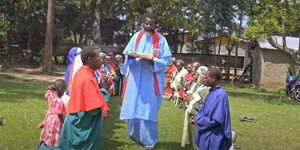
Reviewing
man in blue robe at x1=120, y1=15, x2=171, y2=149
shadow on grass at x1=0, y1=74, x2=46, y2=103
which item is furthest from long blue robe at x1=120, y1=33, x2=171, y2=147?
shadow on grass at x1=0, y1=74, x2=46, y2=103

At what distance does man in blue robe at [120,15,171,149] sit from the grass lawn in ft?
0.95

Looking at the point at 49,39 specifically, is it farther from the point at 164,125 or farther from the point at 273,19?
the point at 164,125

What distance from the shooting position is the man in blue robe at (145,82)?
288 inches

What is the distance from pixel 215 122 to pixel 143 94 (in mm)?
2451

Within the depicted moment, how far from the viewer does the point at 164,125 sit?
Result: 9766mm

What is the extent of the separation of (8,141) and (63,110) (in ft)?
6.34

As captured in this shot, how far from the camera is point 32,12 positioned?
25422mm

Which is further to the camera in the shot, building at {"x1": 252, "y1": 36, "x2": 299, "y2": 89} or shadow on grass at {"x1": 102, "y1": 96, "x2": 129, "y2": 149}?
building at {"x1": 252, "y1": 36, "x2": 299, "y2": 89}

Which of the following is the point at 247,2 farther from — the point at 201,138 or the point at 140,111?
the point at 201,138

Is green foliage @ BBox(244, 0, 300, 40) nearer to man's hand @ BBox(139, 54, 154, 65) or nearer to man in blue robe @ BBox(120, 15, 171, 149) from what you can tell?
man in blue robe @ BBox(120, 15, 171, 149)

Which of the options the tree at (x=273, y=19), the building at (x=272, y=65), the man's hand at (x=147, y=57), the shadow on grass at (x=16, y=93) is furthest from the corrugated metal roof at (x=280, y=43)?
the man's hand at (x=147, y=57)

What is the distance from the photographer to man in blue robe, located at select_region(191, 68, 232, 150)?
5113mm

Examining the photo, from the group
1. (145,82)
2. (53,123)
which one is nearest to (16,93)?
(145,82)

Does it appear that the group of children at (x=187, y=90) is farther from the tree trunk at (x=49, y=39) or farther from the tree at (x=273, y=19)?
the tree trunk at (x=49, y=39)
